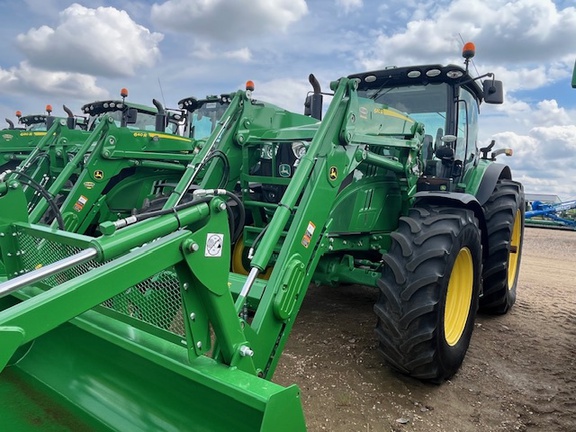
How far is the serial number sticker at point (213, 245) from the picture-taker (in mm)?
1980

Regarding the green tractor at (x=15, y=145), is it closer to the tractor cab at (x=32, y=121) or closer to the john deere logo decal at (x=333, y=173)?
the tractor cab at (x=32, y=121)

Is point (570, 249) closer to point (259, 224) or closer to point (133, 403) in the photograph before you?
point (259, 224)

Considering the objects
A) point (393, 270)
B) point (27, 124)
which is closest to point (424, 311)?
point (393, 270)

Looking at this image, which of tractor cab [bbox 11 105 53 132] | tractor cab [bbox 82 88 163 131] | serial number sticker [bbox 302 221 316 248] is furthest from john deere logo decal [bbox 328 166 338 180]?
tractor cab [bbox 11 105 53 132]

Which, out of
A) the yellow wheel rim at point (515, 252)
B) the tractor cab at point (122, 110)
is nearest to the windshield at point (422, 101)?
the yellow wheel rim at point (515, 252)

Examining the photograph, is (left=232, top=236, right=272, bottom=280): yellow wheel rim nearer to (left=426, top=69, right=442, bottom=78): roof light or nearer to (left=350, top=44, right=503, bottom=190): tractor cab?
(left=350, top=44, right=503, bottom=190): tractor cab

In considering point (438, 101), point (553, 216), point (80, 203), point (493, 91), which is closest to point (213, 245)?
point (438, 101)

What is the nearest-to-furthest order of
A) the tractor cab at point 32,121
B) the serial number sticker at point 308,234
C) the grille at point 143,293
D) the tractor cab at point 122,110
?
1. the grille at point 143,293
2. the serial number sticker at point 308,234
3. the tractor cab at point 122,110
4. the tractor cab at point 32,121

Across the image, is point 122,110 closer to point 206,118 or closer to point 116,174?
point 206,118

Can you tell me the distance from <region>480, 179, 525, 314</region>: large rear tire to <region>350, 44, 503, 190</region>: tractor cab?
48 centimetres

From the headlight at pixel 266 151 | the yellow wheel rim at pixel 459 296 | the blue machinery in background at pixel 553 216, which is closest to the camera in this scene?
the yellow wheel rim at pixel 459 296

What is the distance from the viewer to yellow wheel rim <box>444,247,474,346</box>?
3.76m

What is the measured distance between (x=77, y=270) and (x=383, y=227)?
2.59 metres

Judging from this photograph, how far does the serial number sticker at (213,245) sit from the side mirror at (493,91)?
380 cm
